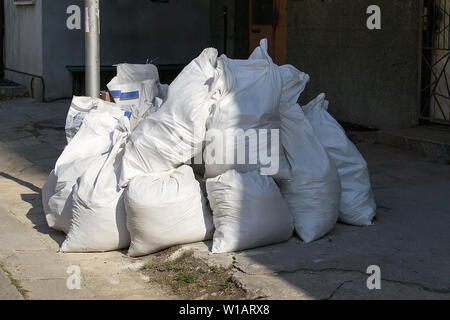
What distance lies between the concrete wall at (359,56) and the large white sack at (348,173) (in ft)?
11.4

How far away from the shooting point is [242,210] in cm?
456

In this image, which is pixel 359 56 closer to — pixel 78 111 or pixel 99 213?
pixel 78 111

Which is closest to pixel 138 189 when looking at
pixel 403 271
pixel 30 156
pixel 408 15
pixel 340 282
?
pixel 340 282

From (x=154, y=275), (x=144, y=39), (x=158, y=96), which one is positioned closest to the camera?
(x=154, y=275)

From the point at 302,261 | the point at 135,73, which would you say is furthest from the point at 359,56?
the point at 302,261

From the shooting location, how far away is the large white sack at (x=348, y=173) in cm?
518

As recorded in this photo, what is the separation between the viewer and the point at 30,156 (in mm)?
8336

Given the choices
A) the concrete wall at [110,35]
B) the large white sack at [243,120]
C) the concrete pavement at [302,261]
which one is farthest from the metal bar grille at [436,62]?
the concrete wall at [110,35]

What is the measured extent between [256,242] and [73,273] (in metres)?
1.11

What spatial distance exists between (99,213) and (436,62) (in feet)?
16.3

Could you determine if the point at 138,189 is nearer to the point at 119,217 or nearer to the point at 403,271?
the point at 119,217

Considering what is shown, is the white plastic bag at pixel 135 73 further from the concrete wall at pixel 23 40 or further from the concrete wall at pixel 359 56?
the concrete wall at pixel 23 40

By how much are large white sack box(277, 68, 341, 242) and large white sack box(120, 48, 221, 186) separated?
1.94ft

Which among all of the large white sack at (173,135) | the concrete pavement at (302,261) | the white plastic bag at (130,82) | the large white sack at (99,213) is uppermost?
the white plastic bag at (130,82)
